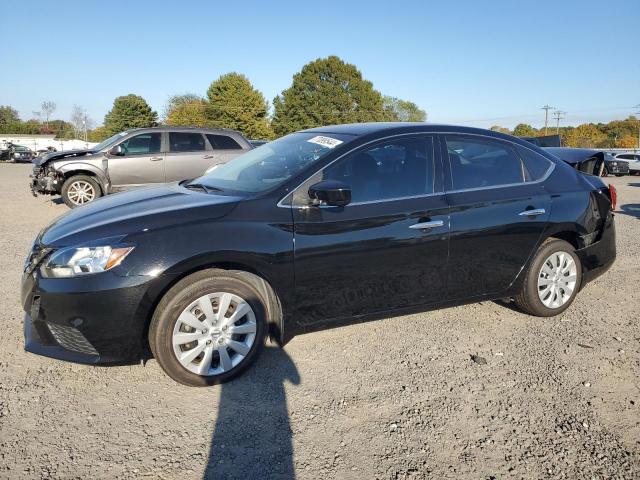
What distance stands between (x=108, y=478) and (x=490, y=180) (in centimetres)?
326

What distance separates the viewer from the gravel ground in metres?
2.33

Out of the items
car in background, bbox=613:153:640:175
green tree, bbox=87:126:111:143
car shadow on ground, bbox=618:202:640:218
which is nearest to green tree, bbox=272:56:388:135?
green tree, bbox=87:126:111:143

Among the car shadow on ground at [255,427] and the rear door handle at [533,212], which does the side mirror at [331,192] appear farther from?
the rear door handle at [533,212]

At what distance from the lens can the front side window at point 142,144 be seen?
997cm

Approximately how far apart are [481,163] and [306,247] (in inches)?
67.3

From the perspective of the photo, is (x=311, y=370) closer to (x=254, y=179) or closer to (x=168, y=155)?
(x=254, y=179)

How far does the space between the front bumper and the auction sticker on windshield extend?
1.53 metres

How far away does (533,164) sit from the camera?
408 cm

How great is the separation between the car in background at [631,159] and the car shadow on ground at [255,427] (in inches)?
1158

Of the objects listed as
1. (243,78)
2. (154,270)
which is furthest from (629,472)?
(243,78)

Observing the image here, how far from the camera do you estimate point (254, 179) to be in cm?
356

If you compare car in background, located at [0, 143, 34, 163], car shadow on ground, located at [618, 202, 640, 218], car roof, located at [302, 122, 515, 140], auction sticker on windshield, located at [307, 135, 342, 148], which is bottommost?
car shadow on ground, located at [618, 202, 640, 218]

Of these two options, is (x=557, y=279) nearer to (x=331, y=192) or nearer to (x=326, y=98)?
(x=331, y=192)

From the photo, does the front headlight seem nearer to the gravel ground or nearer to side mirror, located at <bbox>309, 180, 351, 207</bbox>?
the gravel ground
